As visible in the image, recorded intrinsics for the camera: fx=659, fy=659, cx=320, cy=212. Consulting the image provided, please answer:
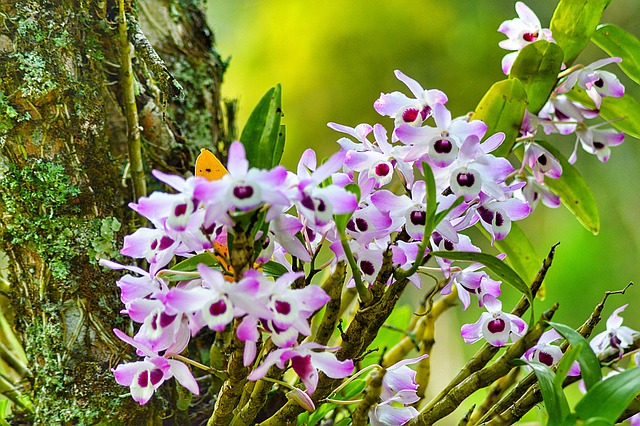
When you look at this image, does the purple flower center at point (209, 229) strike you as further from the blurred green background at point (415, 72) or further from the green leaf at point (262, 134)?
the blurred green background at point (415, 72)

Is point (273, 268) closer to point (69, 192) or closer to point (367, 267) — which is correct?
point (367, 267)

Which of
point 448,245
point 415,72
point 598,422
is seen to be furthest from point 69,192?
point 415,72

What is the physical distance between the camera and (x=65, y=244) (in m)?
0.51

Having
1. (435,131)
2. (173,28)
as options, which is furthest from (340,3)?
(435,131)

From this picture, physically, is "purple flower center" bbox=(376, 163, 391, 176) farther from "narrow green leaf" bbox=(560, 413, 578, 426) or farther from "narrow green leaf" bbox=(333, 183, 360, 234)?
"narrow green leaf" bbox=(560, 413, 578, 426)

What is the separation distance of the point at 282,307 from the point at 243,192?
60 mm

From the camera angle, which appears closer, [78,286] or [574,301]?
[78,286]

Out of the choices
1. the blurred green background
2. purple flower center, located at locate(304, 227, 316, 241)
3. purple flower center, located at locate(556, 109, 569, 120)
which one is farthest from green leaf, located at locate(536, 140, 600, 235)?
the blurred green background

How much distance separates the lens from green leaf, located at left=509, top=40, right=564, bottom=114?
0.51 meters

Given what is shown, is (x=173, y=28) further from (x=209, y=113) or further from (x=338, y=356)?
(x=338, y=356)

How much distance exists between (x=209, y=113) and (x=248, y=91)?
3.71 feet

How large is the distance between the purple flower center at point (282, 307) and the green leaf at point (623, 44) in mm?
418

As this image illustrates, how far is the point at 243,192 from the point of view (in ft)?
0.92

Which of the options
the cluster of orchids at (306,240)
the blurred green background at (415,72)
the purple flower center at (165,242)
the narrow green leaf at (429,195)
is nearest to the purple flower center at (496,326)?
the cluster of orchids at (306,240)
